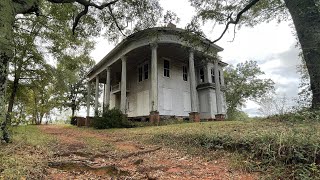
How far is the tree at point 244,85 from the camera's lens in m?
30.3

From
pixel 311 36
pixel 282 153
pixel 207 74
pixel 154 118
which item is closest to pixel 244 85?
pixel 207 74

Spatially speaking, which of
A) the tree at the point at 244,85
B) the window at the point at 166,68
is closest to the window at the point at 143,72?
the window at the point at 166,68

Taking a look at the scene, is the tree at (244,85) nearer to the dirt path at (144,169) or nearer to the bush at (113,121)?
the bush at (113,121)

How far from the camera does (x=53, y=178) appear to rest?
3744mm

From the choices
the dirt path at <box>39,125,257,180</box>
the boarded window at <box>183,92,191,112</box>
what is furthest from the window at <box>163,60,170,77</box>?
the dirt path at <box>39,125,257,180</box>

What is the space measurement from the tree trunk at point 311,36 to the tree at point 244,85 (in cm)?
2337

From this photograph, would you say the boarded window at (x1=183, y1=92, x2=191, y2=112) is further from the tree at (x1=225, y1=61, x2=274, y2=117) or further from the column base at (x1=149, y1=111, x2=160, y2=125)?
the tree at (x1=225, y1=61, x2=274, y2=117)

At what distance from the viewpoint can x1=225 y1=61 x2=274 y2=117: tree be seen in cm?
3033

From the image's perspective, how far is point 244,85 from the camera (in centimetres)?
3094

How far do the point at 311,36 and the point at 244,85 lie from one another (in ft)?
82.4

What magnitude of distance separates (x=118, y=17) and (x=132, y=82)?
495 inches

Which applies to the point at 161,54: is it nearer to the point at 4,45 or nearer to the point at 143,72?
the point at 143,72

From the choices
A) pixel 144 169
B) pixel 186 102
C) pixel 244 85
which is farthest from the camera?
pixel 244 85

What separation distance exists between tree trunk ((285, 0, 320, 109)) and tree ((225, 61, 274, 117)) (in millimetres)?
23371
